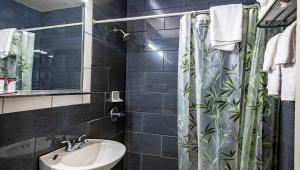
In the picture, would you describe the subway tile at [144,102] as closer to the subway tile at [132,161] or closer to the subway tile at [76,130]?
the subway tile at [132,161]

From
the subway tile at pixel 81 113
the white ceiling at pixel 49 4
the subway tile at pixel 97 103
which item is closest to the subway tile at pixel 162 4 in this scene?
the white ceiling at pixel 49 4

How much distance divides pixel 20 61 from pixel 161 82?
1.32m

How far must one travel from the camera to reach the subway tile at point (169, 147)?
1999 mm

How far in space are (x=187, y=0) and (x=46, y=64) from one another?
1.58m

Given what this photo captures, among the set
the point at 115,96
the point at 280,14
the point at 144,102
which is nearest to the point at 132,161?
the point at 144,102

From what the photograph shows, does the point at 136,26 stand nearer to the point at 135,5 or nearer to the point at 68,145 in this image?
the point at 135,5

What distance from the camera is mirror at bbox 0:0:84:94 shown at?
3.41 feet

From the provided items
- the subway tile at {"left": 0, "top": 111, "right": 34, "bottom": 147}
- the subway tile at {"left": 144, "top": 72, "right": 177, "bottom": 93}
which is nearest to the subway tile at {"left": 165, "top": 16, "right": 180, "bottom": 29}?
the subway tile at {"left": 144, "top": 72, "right": 177, "bottom": 93}

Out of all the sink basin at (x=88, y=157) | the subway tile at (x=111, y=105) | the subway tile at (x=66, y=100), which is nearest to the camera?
the sink basin at (x=88, y=157)

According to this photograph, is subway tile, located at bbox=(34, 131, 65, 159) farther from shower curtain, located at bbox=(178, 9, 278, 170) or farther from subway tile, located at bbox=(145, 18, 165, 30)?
subway tile, located at bbox=(145, 18, 165, 30)

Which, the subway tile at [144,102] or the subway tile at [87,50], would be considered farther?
the subway tile at [144,102]

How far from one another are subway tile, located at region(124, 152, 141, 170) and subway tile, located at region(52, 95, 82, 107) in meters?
1.03

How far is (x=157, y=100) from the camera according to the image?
2082 millimetres

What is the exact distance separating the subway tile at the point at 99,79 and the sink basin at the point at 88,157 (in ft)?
1.56
